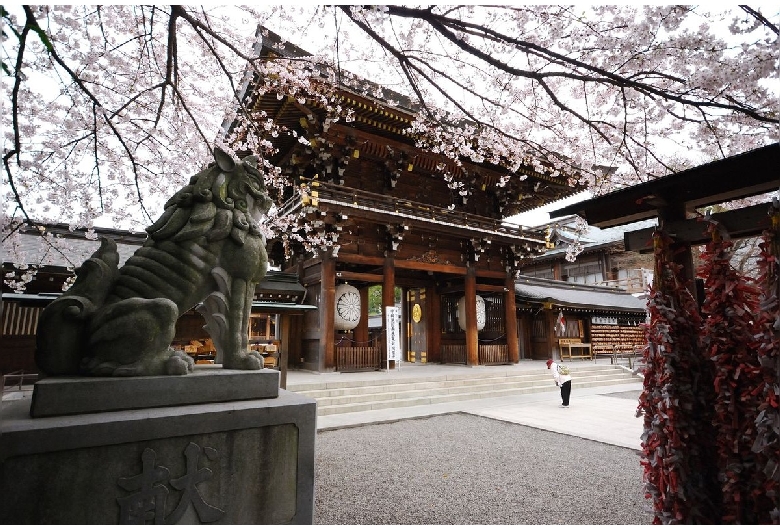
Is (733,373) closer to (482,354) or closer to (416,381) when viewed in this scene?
(416,381)

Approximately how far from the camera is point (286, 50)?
8617 mm

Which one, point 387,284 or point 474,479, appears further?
point 387,284

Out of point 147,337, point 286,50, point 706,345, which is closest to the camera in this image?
point 147,337

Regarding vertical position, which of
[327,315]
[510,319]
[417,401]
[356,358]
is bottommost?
[417,401]

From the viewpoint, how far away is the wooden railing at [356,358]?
10.9 metres

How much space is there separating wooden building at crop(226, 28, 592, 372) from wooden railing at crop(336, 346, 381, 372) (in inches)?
1.4

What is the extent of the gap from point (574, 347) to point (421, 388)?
10845mm

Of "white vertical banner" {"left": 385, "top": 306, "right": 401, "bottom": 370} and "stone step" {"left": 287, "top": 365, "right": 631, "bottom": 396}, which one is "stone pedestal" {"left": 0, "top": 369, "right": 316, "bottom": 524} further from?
"white vertical banner" {"left": 385, "top": 306, "right": 401, "bottom": 370}

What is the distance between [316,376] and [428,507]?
6994mm

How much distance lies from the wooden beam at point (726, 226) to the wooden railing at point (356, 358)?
8.74m

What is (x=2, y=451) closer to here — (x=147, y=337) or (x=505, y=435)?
(x=147, y=337)

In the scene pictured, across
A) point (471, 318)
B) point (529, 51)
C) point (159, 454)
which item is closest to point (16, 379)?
point (159, 454)

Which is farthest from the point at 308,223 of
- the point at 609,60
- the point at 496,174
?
the point at 609,60

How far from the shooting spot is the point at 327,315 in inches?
417
